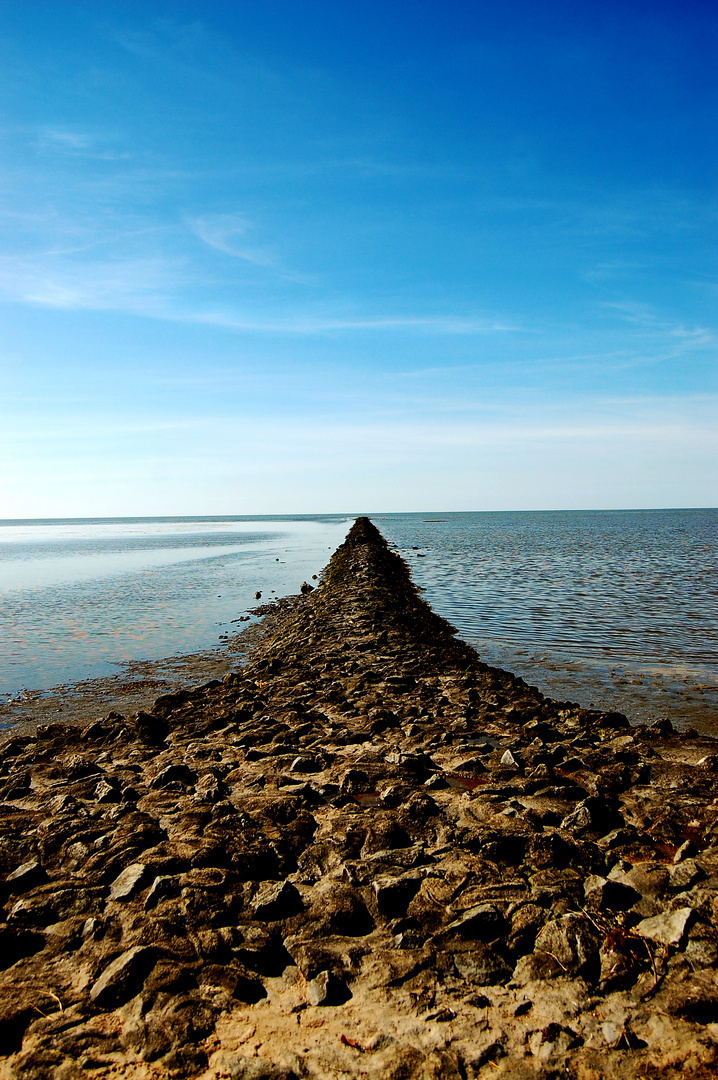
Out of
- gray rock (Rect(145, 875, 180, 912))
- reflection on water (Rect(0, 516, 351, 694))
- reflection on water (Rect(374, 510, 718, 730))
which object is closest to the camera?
gray rock (Rect(145, 875, 180, 912))

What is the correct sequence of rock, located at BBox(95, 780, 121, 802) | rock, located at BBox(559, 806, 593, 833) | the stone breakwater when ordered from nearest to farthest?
the stone breakwater → rock, located at BBox(559, 806, 593, 833) → rock, located at BBox(95, 780, 121, 802)

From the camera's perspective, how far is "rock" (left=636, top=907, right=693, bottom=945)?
13.7 feet

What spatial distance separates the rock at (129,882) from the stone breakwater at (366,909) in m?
0.02

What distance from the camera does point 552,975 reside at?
13.4 feet

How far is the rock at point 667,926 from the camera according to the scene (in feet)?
13.7

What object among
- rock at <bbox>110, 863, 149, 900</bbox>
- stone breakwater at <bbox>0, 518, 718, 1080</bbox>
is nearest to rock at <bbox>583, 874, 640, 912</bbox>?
stone breakwater at <bbox>0, 518, 718, 1080</bbox>

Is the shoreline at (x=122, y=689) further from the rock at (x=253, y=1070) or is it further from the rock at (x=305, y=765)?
the rock at (x=253, y=1070)

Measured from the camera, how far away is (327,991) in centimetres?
399

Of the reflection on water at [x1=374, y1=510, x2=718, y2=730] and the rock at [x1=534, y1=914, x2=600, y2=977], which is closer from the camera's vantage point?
the rock at [x1=534, y1=914, x2=600, y2=977]

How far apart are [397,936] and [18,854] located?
329 cm

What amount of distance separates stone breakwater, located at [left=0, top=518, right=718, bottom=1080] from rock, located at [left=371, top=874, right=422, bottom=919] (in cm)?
2

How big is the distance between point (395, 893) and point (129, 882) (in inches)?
78.6

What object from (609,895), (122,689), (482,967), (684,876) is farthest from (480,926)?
(122,689)

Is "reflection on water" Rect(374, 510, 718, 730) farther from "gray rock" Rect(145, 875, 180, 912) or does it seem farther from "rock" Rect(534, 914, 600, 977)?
"gray rock" Rect(145, 875, 180, 912)
